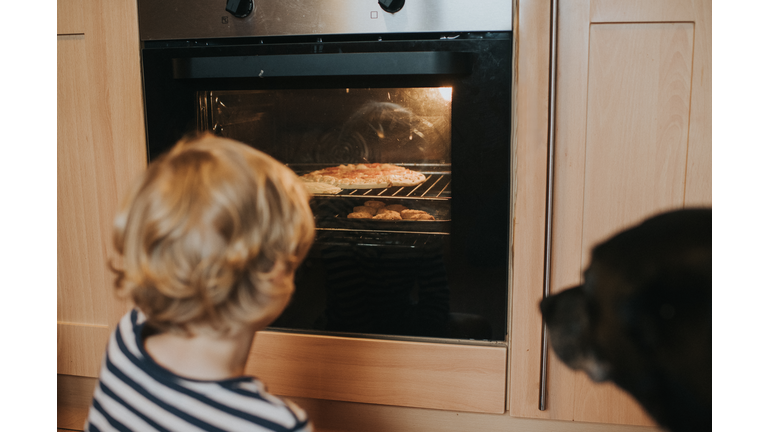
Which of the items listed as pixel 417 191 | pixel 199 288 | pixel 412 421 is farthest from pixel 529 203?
pixel 199 288

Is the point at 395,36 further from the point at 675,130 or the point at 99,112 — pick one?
the point at 99,112

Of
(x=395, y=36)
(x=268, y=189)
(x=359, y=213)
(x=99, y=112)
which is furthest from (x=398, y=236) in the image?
(x=99, y=112)

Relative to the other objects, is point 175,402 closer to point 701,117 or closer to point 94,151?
point 94,151

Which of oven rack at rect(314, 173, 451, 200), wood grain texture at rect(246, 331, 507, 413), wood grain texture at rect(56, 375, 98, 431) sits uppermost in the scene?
oven rack at rect(314, 173, 451, 200)

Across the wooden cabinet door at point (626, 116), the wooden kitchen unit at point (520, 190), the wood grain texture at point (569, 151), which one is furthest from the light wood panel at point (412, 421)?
the wooden cabinet door at point (626, 116)

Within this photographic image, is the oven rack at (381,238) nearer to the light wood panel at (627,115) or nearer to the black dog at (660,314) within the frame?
the light wood panel at (627,115)

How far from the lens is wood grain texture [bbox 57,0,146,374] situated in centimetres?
120

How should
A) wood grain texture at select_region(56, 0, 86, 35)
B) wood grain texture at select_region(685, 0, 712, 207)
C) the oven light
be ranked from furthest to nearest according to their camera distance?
wood grain texture at select_region(56, 0, 86, 35) → the oven light → wood grain texture at select_region(685, 0, 712, 207)

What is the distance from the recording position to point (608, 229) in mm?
1078

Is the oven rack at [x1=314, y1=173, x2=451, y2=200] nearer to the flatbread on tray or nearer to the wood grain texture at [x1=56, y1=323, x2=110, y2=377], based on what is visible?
the flatbread on tray

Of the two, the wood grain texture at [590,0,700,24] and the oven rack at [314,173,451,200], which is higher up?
the wood grain texture at [590,0,700,24]

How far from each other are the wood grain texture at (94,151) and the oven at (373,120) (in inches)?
2.1

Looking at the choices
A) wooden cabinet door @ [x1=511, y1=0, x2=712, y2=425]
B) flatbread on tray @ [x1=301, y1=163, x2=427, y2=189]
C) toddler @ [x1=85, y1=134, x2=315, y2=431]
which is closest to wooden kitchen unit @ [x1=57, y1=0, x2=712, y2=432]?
wooden cabinet door @ [x1=511, y1=0, x2=712, y2=425]

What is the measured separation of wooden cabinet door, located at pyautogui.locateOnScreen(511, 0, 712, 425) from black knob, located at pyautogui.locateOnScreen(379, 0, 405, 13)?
1.04 feet
